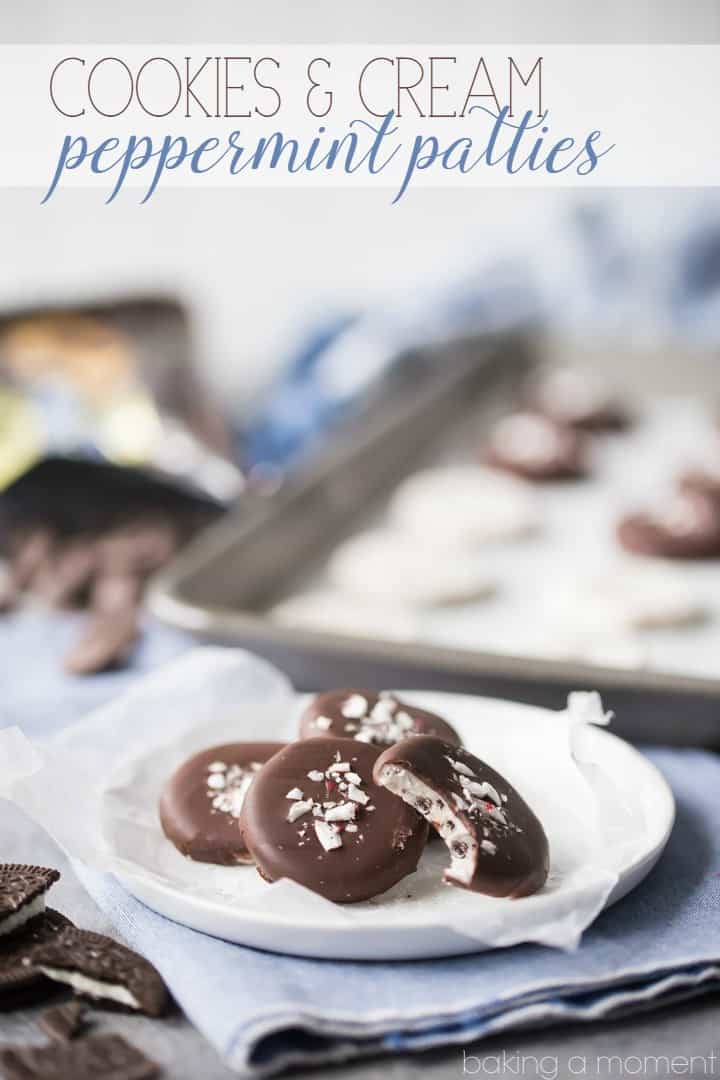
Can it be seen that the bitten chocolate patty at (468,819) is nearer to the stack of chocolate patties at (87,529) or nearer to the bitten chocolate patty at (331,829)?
the bitten chocolate patty at (331,829)

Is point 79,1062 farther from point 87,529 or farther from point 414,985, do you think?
point 87,529

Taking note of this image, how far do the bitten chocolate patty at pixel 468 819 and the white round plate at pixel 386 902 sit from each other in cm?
2

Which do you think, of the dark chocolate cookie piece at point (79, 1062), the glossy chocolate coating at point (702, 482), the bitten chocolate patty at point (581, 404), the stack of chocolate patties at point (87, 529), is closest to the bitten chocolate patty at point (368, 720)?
the dark chocolate cookie piece at point (79, 1062)

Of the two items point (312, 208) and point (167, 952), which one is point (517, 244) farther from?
point (167, 952)

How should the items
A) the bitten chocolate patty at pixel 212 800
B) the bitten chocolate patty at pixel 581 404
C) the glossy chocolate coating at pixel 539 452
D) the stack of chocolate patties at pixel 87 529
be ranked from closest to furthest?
the bitten chocolate patty at pixel 212 800 < the stack of chocolate patties at pixel 87 529 < the glossy chocolate coating at pixel 539 452 < the bitten chocolate patty at pixel 581 404

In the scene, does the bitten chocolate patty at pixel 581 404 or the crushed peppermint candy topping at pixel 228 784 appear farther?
the bitten chocolate patty at pixel 581 404

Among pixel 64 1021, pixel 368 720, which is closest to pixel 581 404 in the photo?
pixel 368 720

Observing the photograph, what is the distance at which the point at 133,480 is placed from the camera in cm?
216

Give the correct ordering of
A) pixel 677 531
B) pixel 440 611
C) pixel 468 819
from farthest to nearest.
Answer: pixel 677 531, pixel 440 611, pixel 468 819

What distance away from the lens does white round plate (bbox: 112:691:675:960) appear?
1.05 m

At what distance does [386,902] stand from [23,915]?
302 mm

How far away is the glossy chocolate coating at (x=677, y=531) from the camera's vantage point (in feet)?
6.91

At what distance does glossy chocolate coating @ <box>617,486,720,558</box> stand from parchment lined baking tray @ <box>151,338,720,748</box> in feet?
0.16

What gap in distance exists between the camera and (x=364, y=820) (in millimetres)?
1107
